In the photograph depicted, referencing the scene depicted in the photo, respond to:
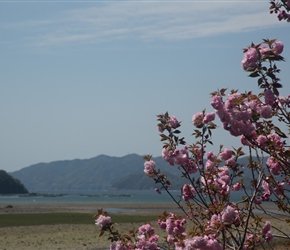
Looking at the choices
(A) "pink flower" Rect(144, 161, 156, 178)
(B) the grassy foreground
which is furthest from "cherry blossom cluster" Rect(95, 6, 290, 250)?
(B) the grassy foreground

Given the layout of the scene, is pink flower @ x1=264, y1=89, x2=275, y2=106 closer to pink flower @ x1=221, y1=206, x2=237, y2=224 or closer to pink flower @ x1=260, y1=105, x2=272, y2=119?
pink flower @ x1=260, y1=105, x2=272, y2=119

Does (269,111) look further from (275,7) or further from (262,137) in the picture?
(275,7)

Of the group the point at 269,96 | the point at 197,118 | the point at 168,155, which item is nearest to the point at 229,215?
the point at 269,96

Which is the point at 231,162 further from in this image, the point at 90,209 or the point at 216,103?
the point at 90,209

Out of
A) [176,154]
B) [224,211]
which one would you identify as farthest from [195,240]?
[176,154]

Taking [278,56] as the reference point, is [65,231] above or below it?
below

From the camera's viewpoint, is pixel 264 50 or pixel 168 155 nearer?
pixel 264 50

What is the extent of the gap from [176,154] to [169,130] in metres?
0.26

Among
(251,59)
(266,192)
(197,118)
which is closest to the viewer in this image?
(251,59)

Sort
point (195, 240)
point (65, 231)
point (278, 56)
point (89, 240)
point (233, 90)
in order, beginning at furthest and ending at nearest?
point (65, 231), point (89, 240), point (233, 90), point (278, 56), point (195, 240)

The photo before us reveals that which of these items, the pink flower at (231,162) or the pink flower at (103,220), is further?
the pink flower at (231,162)

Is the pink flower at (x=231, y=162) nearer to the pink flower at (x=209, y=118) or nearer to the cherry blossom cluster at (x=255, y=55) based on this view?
the pink flower at (x=209, y=118)

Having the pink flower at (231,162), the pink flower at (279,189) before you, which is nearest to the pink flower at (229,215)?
the pink flower at (279,189)

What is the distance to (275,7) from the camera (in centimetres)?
602
